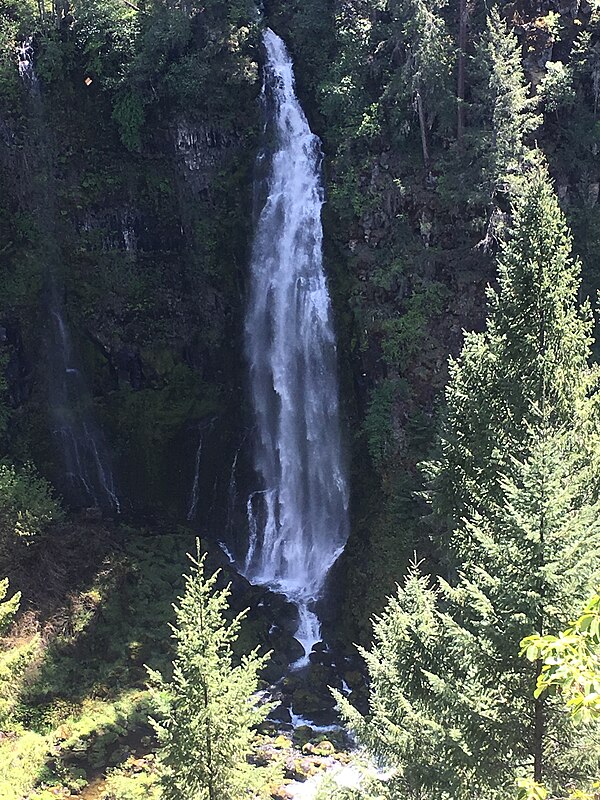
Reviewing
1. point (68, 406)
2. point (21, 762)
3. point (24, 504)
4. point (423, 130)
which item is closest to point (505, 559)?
point (21, 762)

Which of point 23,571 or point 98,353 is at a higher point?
point 98,353

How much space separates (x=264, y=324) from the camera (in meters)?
25.2

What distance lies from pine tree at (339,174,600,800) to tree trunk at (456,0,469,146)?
323 inches

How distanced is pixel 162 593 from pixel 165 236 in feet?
42.6

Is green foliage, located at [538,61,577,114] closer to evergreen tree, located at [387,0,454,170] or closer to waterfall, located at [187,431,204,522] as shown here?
evergreen tree, located at [387,0,454,170]

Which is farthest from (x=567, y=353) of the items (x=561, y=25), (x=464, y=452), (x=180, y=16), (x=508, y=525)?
(x=180, y=16)

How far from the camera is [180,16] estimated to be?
80.0ft

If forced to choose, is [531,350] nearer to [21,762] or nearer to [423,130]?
[423,130]

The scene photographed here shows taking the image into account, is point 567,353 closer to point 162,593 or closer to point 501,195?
point 501,195

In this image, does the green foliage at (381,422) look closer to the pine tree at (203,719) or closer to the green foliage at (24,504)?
the green foliage at (24,504)

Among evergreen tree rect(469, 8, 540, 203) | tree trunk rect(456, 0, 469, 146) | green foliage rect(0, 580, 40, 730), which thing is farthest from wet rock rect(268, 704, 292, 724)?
tree trunk rect(456, 0, 469, 146)

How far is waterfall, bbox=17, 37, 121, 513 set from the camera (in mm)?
25422

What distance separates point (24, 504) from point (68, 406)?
15.8 feet

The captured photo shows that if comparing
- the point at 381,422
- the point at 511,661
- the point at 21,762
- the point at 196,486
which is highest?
the point at 381,422
